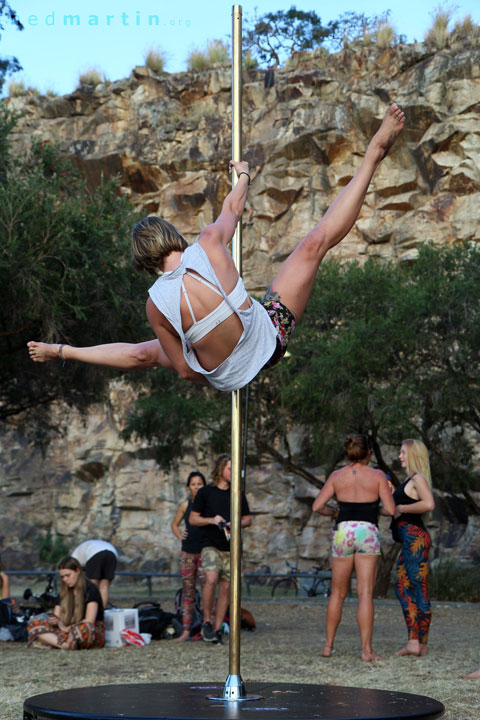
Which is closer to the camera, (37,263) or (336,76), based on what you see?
(37,263)

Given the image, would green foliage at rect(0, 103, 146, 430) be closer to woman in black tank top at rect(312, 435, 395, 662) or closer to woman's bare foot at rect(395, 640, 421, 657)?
woman in black tank top at rect(312, 435, 395, 662)

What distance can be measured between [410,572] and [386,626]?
3364 millimetres

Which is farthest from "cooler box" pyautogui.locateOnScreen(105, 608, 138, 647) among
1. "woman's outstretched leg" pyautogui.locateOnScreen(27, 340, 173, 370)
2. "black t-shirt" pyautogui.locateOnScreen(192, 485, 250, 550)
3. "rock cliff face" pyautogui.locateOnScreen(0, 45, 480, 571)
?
"rock cliff face" pyautogui.locateOnScreen(0, 45, 480, 571)

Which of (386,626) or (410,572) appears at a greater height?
(410,572)

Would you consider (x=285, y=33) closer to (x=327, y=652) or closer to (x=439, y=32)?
(x=439, y=32)

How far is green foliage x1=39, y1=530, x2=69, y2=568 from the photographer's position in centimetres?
2456

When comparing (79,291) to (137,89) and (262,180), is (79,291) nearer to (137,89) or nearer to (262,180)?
(262,180)

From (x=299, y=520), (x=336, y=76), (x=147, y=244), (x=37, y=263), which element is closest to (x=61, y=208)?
(x=37, y=263)

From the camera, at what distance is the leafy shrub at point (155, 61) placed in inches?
1083

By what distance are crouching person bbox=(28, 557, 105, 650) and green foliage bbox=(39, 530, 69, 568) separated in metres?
16.7

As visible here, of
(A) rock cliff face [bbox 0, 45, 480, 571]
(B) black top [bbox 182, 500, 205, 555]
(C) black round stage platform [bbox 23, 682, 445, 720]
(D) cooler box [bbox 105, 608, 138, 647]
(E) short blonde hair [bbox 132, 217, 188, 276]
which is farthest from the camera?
(A) rock cliff face [bbox 0, 45, 480, 571]

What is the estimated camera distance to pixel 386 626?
34.3ft

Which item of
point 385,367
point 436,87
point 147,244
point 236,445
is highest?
point 436,87

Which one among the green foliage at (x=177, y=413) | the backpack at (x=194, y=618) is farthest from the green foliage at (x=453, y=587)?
the backpack at (x=194, y=618)
